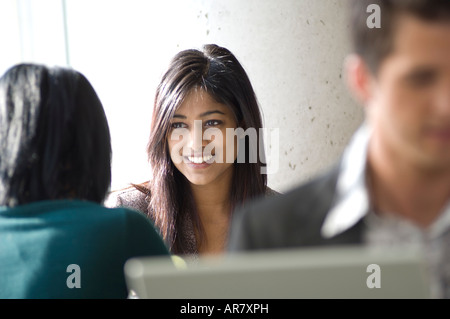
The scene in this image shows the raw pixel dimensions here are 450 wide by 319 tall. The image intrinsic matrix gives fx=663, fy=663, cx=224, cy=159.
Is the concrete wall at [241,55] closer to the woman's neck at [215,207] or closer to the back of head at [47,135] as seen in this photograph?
the woman's neck at [215,207]

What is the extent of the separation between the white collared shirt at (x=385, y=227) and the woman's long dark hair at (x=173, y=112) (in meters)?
1.21

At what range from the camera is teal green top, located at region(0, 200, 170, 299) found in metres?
1.06

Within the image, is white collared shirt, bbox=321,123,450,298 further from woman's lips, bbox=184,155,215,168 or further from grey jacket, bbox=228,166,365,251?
woman's lips, bbox=184,155,215,168

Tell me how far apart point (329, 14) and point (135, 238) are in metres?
2.11

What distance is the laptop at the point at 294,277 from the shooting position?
61cm

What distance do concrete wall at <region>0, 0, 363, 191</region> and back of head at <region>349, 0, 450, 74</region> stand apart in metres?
2.22

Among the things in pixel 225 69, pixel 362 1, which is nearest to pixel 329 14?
pixel 225 69

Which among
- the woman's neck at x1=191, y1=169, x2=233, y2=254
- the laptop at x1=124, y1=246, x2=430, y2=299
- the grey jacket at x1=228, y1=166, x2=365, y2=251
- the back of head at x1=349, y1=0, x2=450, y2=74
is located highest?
the back of head at x1=349, y1=0, x2=450, y2=74

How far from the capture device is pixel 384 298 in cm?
70

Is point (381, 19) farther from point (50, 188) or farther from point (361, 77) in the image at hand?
point (50, 188)

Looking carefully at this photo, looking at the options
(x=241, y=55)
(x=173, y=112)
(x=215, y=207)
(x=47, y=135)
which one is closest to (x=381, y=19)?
(x=47, y=135)

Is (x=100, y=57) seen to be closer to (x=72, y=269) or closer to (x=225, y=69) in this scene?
(x=225, y=69)

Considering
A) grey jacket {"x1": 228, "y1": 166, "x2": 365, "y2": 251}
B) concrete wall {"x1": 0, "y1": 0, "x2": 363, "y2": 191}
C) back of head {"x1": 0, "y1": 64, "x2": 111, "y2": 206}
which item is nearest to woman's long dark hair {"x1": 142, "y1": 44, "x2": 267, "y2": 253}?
back of head {"x1": 0, "y1": 64, "x2": 111, "y2": 206}

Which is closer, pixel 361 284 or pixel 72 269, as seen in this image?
pixel 361 284
